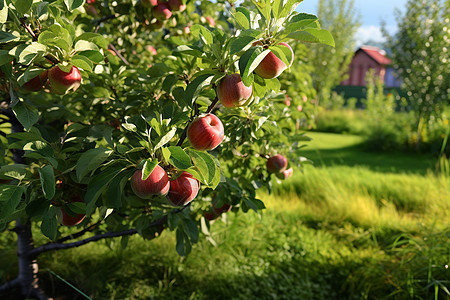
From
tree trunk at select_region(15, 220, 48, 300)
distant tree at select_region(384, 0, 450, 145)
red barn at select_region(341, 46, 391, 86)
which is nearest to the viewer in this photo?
tree trunk at select_region(15, 220, 48, 300)

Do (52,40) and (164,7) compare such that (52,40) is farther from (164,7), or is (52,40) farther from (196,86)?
(164,7)

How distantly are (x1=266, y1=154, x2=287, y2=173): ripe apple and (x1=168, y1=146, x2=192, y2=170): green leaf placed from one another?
1.00m

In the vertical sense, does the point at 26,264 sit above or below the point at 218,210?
below

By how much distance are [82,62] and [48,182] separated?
14.0 inches

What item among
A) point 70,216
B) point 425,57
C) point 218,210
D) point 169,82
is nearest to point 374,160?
point 425,57

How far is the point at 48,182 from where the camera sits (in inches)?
41.5

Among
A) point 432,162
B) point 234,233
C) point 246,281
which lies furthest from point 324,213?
point 432,162

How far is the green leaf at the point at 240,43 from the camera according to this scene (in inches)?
34.1

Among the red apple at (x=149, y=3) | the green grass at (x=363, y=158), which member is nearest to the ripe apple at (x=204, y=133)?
the red apple at (x=149, y=3)

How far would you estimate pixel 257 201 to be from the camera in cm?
174

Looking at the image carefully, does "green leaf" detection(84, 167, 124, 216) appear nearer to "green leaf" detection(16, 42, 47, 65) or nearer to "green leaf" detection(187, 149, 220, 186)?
"green leaf" detection(187, 149, 220, 186)

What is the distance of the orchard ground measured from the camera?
8.47 feet

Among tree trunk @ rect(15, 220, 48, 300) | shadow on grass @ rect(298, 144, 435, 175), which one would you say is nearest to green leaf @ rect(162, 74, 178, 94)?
tree trunk @ rect(15, 220, 48, 300)

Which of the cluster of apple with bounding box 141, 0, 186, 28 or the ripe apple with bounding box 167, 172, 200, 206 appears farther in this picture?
the cluster of apple with bounding box 141, 0, 186, 28
